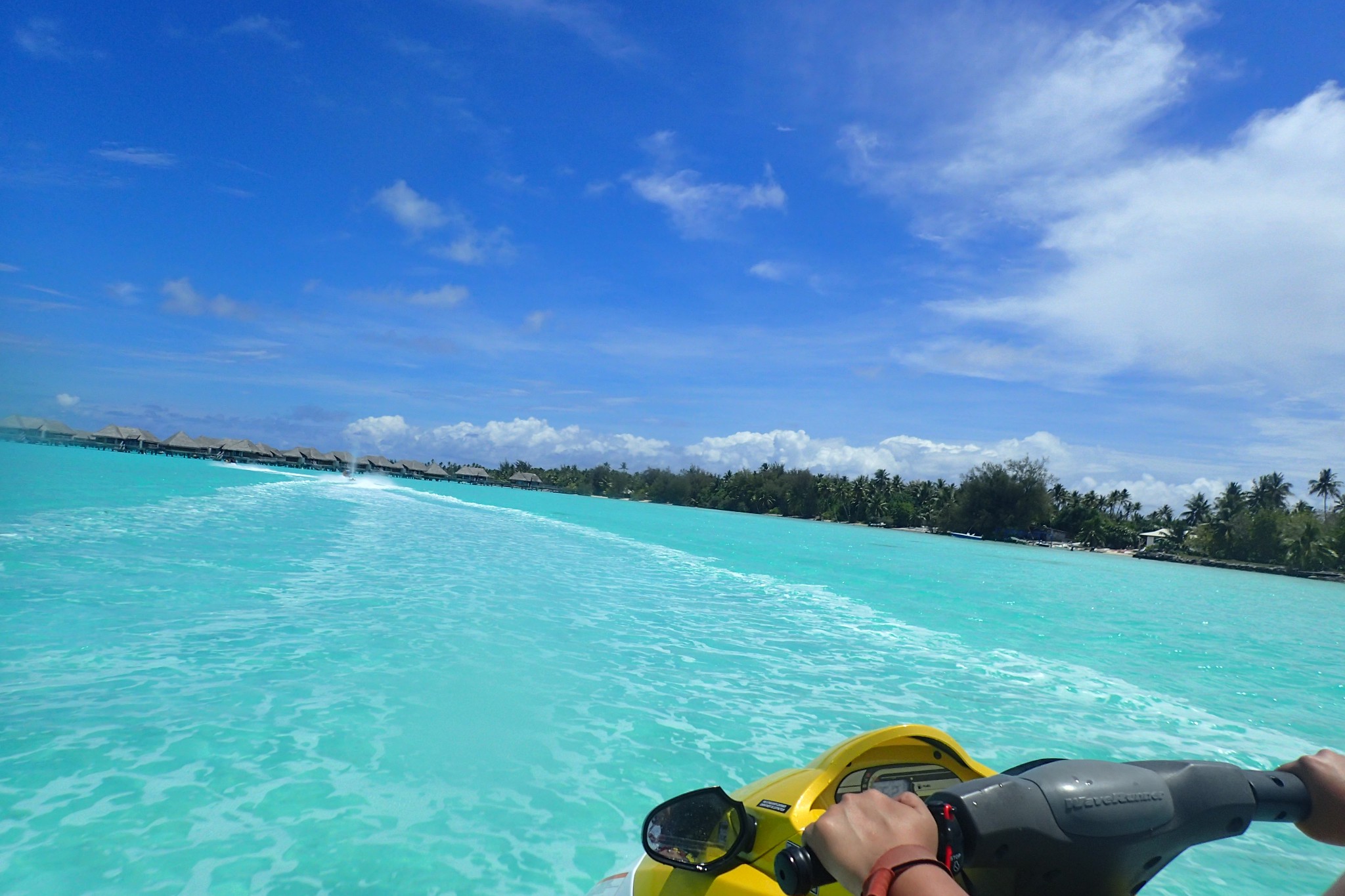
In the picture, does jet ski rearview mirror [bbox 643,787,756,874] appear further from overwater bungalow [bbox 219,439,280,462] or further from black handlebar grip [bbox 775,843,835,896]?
overwater bungalow [bbox 219,439,280,462]

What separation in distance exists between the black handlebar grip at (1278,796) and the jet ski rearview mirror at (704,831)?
1.15m

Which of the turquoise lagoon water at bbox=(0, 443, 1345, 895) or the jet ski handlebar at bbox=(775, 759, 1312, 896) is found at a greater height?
the jet ski handlebar at bbox=(775, 759, 1312, 896)

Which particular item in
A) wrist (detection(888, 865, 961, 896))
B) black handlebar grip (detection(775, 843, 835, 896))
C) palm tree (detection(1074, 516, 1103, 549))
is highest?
palm tree (detection(1074, 516, 1103, 549))

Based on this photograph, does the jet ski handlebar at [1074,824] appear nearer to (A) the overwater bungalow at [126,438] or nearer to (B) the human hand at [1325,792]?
(B) the human hand at [1325,792]

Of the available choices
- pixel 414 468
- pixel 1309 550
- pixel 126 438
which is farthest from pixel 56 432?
pixel 1309 550

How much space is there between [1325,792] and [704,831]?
1373mm

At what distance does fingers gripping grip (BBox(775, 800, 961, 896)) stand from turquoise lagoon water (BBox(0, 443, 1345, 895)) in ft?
→ 11.6

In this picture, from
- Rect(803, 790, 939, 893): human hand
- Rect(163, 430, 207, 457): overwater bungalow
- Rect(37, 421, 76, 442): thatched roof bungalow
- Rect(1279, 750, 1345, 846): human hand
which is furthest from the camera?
Rect(163, 430, 207, 457): overwater bungalow

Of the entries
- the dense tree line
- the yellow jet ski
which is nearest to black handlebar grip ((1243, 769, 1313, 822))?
the yellow jet ski

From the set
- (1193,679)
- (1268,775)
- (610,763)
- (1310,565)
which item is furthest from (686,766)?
(1310,565)

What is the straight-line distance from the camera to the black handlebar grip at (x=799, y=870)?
1.23m

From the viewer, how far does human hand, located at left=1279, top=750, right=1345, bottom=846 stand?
142 centimetres

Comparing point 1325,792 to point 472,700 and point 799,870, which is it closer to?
point 799,870

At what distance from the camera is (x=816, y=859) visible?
1.27m
